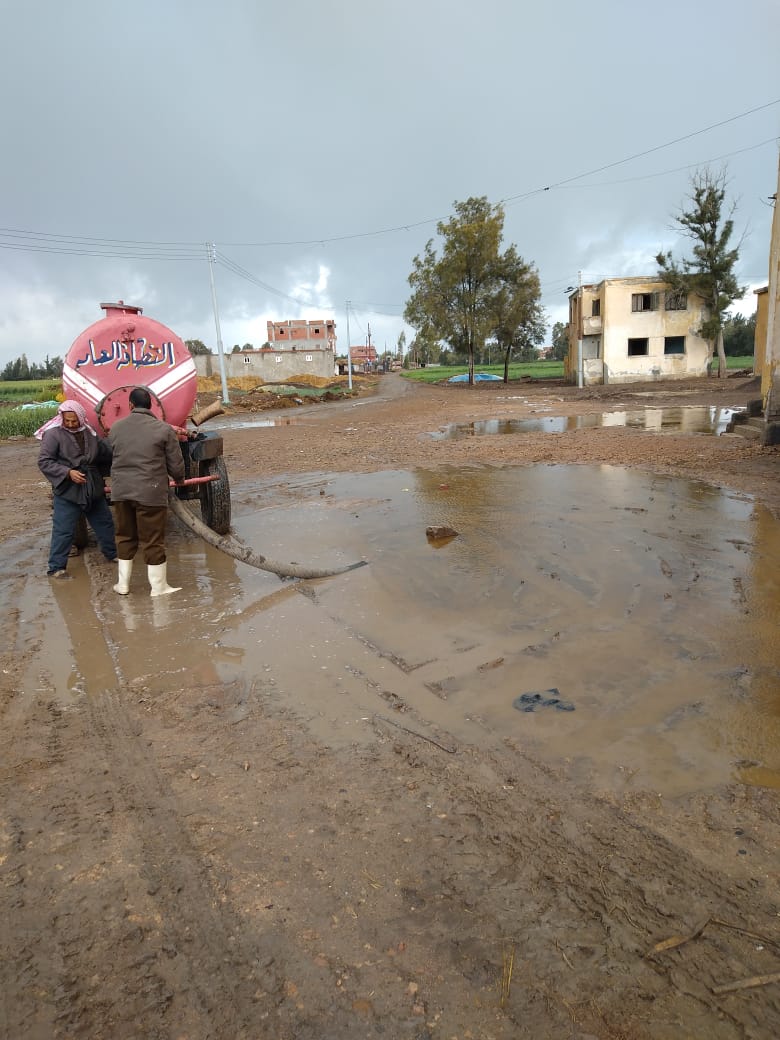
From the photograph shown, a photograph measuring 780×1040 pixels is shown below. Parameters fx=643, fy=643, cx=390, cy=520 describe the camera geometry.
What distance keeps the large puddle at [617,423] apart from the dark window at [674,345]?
72.3 ft

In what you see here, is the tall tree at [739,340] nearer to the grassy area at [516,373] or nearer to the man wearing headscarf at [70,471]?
the grassy area at [516,373]

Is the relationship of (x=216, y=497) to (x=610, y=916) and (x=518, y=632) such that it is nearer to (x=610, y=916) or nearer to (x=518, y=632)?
(x=518, y=632)

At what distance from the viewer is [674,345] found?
134 feet

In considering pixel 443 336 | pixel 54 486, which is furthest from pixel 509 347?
pixel 54 486

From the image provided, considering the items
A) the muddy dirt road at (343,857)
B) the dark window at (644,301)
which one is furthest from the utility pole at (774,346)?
the dark window at (644,301)

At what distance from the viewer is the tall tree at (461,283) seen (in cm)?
4462

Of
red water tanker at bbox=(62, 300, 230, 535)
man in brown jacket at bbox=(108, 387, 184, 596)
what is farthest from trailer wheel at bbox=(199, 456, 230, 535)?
man in brown jacket at bbox=(108, 387, 184, 596)

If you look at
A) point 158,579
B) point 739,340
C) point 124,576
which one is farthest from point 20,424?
point 739,340

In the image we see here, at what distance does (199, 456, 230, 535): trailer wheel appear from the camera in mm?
7367

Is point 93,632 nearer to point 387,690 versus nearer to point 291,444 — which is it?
point 387,690

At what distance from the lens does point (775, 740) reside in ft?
10.3

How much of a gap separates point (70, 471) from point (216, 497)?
5.73 ft

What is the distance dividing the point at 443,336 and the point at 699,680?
44.8 meters

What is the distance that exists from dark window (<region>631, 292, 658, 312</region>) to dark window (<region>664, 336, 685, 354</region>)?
218 centimetres
